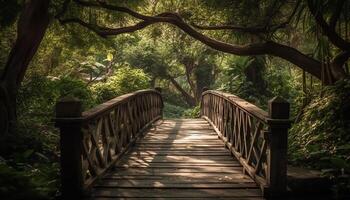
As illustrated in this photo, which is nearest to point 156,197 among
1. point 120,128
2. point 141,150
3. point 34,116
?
point 120,128

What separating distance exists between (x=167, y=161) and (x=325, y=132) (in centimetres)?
259

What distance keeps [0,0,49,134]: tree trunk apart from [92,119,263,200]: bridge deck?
233 centimetres

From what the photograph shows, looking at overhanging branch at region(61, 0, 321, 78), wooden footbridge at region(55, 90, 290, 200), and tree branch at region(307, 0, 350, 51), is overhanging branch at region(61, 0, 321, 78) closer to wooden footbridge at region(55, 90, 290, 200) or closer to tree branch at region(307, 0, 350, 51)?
tree branch at region(307, 0, 350, 51)

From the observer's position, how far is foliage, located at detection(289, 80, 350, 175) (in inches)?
219

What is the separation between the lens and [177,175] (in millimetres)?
5695

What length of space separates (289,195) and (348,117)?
8.09 feet

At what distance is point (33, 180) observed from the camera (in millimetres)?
3965

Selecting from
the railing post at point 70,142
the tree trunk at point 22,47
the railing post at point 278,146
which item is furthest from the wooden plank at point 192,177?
the tree trunk at point 22,47

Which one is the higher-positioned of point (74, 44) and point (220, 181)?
point (74, 44)

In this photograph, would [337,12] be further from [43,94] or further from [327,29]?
[43,94]

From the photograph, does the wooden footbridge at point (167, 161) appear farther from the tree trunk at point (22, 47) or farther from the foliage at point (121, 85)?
the foliage at point (121, 85)

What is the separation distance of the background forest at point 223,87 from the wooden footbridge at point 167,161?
0.47 meters

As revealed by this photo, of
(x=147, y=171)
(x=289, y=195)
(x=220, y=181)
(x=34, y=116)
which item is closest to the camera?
(x=289, y=195)

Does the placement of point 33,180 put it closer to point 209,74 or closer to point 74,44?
point 74,44
